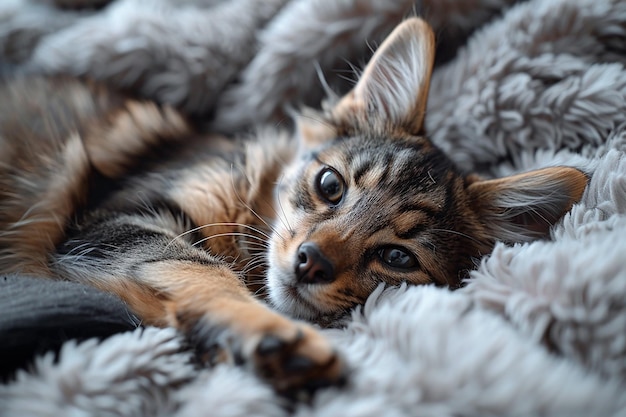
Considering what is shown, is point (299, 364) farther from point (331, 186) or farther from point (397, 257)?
point (331, 186)

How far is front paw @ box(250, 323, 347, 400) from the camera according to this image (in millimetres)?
690

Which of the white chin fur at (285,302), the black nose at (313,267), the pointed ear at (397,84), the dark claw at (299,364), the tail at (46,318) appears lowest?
the white chin fur at (285,302)

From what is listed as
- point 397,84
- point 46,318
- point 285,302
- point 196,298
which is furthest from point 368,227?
point 46,318

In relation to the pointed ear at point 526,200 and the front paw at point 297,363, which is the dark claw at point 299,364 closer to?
the front paw at point 297,363

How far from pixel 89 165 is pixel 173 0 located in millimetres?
772

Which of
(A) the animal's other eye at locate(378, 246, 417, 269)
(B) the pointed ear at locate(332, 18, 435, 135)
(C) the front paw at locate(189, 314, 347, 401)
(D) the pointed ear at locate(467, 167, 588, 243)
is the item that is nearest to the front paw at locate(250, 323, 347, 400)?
(C) the front paw at locate(189, 314, 347, 401)

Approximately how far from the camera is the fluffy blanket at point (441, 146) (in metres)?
0.66

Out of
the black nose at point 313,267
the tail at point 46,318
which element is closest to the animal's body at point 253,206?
the black nose at point 313,267

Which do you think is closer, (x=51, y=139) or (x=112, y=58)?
(x=51, y=139)

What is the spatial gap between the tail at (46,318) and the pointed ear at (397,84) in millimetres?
813

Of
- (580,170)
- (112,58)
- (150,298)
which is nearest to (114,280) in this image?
(150,298)

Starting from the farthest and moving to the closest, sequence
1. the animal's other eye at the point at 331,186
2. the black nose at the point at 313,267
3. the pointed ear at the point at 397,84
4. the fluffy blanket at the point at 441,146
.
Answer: the pointed ear at the point at 397,84
the animal's other eye at the point at 331,186
the black nose at the point at 313,267
the fluffy blanket at the point at 441,146

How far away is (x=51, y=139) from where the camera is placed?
133 cm

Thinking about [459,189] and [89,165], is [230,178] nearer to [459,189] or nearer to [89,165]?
[89,165]
